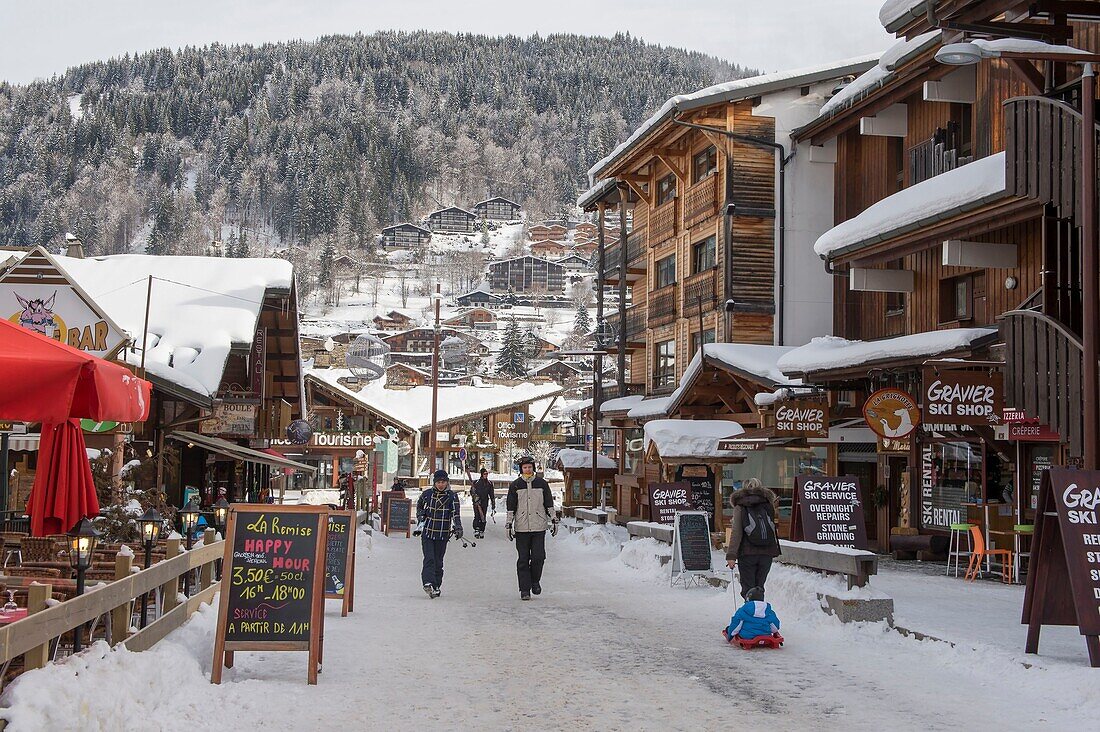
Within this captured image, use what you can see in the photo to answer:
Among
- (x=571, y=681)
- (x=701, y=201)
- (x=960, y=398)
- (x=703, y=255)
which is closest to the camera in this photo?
(x=571, y=681)

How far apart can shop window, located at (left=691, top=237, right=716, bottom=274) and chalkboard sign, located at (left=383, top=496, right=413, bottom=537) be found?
35.3 ft

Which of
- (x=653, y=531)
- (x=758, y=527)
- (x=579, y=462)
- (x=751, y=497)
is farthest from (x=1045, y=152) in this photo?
(x=579, y=462)

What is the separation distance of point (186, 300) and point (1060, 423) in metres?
19.2

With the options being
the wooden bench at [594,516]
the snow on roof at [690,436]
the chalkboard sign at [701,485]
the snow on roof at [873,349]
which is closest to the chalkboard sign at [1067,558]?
the snow on roof at [873,349]

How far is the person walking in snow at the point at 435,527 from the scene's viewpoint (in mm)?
15609

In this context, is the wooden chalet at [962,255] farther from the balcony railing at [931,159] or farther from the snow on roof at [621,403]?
the snow on roof at [621,403]

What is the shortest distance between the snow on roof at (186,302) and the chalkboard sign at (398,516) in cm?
705

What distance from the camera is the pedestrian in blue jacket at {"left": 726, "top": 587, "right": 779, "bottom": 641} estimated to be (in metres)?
11.1

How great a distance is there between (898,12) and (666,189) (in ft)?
75.5

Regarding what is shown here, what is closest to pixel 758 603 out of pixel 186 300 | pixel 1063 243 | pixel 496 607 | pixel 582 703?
pixel 582 703

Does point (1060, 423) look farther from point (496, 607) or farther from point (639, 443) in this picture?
point (639, 443)

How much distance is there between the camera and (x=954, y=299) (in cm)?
2156

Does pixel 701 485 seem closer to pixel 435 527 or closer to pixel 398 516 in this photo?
pixel 398 516

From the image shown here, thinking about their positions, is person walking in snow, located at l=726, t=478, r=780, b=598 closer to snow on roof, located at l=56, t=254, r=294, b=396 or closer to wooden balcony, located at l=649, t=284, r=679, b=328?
snow on roof, located at l=56, t=254, r=294, b=396
